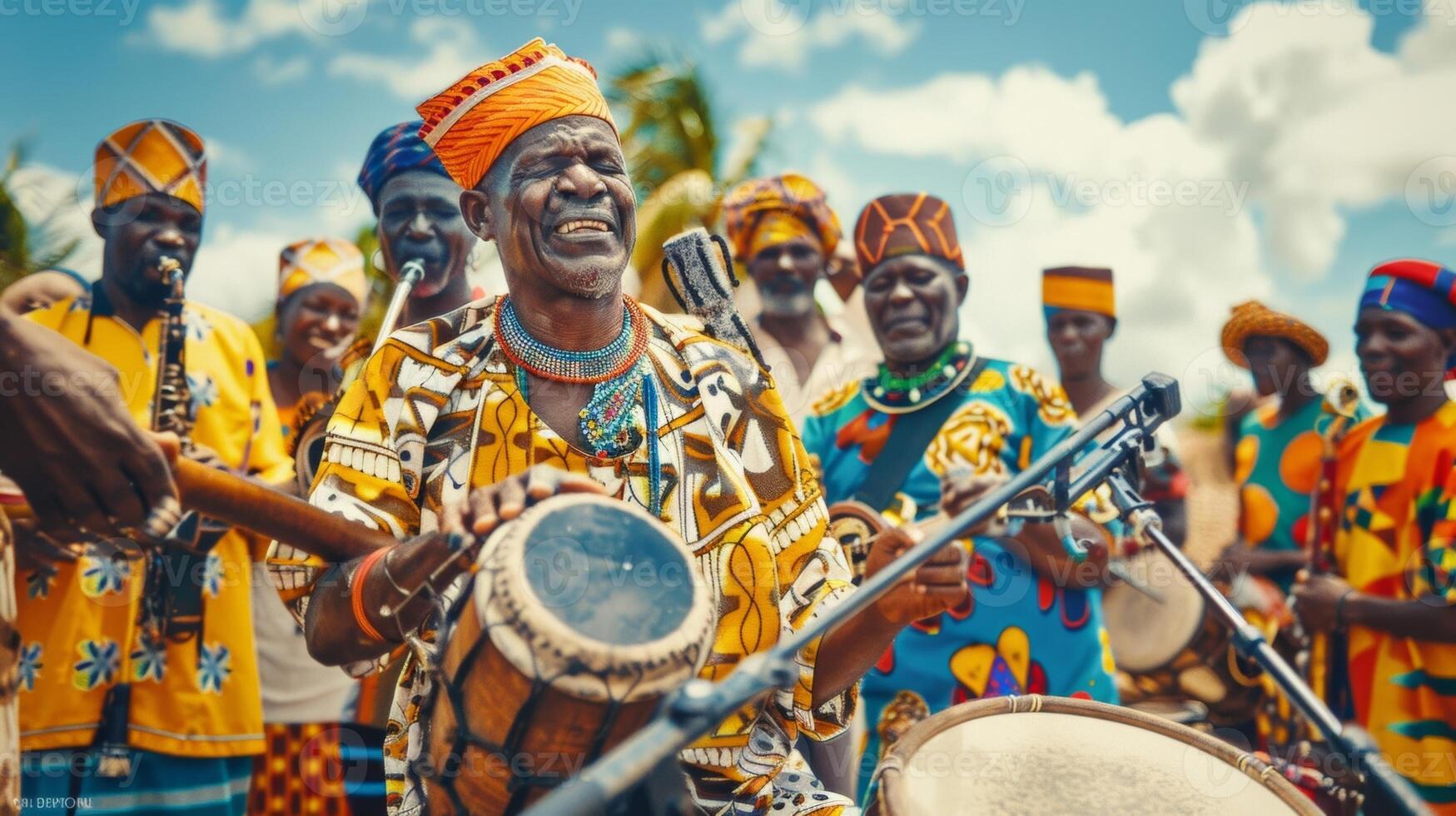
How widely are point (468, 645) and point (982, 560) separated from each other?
2.82m

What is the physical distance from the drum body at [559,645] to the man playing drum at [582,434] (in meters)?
0.37

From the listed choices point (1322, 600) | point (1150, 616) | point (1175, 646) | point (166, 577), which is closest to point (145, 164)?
point (166, 577)

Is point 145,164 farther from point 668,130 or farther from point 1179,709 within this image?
point 668,130

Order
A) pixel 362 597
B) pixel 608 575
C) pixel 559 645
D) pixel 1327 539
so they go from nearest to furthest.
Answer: pixel 559 645 < pixel 608 575 < pixel 362 597 < pixel 1327 539

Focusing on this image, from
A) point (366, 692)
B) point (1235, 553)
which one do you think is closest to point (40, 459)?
point (366, 692)

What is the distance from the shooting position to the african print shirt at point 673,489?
237 centimetres

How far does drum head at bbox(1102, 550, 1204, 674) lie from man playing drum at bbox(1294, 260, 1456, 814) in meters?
1.17

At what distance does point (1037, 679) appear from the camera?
4262 millimetres

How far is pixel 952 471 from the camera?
4.28 m

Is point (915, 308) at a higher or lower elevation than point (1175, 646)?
higher

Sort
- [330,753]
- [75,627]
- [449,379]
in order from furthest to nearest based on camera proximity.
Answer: [330,753], [75,627], [449,379]

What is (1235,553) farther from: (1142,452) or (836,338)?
(1142,452)

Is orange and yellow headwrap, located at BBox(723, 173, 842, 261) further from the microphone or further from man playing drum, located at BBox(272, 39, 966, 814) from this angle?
man playing drum, located at BBox(272, 39, 966, 814)

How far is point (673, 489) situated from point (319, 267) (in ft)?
14.2
